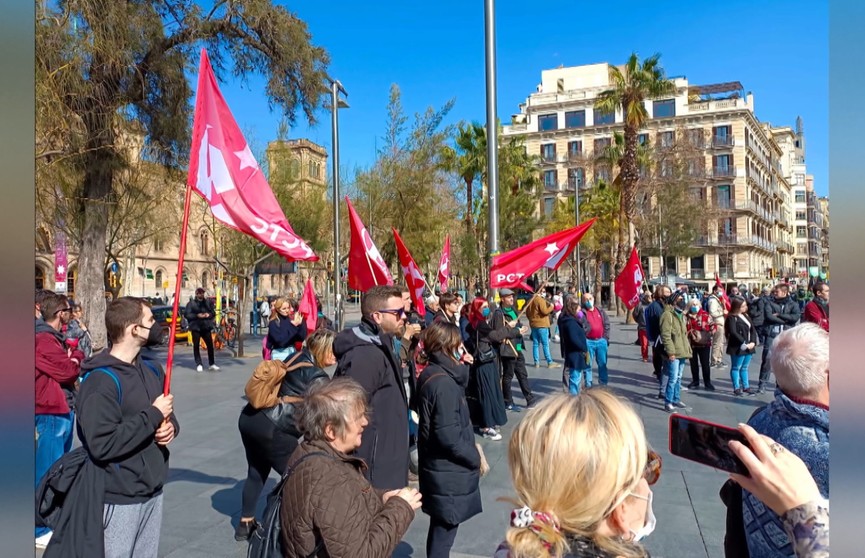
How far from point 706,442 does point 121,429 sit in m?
2.59

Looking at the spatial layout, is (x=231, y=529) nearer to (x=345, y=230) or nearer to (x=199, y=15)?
(x=199, y=15)

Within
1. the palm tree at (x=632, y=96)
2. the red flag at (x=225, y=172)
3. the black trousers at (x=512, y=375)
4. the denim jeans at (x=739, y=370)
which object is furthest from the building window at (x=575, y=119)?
the red flag at (x=225, y=172)

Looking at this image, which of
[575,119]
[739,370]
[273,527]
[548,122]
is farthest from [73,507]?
[548,122]

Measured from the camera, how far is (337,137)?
14383 mm

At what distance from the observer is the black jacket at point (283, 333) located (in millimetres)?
9055

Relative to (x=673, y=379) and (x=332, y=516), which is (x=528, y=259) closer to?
(x=673, y=379)

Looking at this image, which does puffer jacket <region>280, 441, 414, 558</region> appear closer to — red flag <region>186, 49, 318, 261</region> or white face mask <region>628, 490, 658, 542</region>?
white face mask <region>628, 490, 658, 542</region>

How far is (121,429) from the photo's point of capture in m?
2.82

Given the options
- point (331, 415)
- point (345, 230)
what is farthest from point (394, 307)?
→ point (345, 230)

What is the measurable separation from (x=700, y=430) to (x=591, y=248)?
42.2 meters

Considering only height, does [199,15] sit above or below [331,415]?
above

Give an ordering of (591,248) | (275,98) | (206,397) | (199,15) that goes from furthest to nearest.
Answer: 1. (591,248)
2. (275,98)
3. (199,15)
4. (206,397)

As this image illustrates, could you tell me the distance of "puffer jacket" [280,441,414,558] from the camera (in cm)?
218

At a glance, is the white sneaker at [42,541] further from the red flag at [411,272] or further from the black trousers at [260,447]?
the red flag at [411,272]
